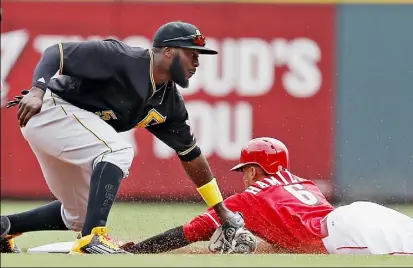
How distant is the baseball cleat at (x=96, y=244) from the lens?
17.3 feet

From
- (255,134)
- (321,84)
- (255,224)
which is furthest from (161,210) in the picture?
(255,224)

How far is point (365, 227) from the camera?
18.6 ft

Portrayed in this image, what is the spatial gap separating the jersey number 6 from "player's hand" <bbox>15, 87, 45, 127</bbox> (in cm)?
159

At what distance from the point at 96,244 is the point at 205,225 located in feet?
3.08

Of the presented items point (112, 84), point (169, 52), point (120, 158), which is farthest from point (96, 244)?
point (169, 52)

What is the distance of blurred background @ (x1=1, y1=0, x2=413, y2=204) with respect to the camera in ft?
35.5

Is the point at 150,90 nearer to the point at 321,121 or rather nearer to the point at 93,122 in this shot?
the point at 93,122

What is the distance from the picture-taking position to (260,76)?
10938 millimetres

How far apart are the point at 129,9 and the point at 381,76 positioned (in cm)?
270

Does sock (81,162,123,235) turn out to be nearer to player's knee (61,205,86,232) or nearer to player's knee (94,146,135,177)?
player's knee (94,146,135,177)

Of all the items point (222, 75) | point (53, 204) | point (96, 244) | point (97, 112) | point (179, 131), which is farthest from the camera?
point (222, 75)

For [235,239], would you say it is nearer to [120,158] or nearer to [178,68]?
[120,158]

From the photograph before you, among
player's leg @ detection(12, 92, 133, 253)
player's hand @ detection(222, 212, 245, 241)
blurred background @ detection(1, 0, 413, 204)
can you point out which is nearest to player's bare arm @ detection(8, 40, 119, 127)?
player's leg @ detection(12, 92, 133, 253)

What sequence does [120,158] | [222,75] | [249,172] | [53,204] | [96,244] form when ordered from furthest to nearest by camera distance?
[222,75] → [249,172] → [53,204] → [120,158] → [96,244]
